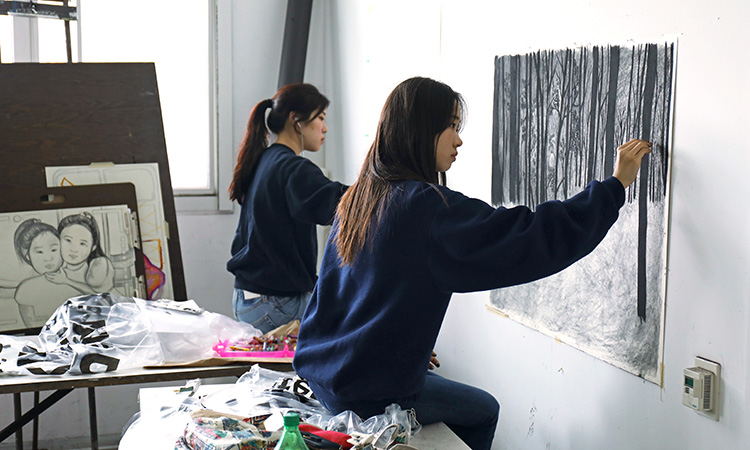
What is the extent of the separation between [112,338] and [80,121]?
118 centimetres

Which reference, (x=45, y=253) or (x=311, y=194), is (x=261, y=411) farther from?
(x=45, y=253)

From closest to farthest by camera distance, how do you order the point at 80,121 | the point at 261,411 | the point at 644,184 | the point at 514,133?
the point at 644,184 → the point at 261,411 → the point at 514,133 → the point at 80,121

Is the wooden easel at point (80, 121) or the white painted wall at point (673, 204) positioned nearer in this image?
the white painted wall at point (673, 204)

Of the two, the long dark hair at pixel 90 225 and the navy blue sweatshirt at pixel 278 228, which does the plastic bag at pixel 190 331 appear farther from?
the long dark hair at pixel 90 225

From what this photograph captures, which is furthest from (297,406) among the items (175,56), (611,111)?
(175,56)

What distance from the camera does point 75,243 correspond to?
115 inches

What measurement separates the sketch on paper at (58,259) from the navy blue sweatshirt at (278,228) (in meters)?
0.58

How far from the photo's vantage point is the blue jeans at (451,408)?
1703mm

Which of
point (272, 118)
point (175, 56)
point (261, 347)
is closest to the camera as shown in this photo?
point (261, 347)

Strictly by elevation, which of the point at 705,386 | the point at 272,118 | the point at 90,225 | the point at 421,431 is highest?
the point at 272,118

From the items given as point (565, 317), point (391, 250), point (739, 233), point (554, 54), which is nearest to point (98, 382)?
point (391, 250)

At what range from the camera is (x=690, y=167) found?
4.86 ft

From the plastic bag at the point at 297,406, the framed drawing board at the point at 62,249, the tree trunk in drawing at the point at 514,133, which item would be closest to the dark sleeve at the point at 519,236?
the plastic bag at the point at 297,406

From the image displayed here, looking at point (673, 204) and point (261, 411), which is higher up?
point (673, 204)
